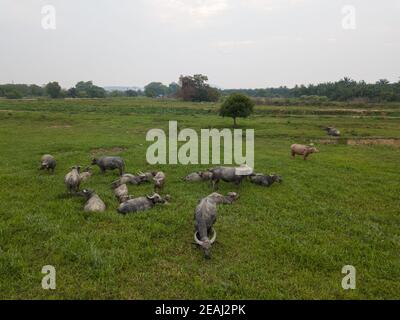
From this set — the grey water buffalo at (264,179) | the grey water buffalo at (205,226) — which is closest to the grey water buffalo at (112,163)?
the grey water buffalo at (264,179)

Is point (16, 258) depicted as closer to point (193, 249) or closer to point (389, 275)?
point (193, 249)

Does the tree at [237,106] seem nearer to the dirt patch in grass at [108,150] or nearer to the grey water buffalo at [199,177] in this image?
the dirt patch in grass at [108,150]

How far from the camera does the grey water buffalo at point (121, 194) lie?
1142cm

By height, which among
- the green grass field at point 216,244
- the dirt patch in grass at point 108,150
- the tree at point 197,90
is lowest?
the green grass field at point 216,244

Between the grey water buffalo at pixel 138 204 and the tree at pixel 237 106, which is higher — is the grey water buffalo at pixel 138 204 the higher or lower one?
the lower one

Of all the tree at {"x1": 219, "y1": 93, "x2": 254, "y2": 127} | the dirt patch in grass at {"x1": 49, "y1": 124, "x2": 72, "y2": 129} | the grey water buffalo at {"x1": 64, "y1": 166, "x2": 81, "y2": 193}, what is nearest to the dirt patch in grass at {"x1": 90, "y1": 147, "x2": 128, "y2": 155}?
the grey water buffalo at {"x1": 64, "y1": 166, "x2": 81, "y2": 193}

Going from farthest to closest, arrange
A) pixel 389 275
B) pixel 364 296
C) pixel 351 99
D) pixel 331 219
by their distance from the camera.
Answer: pixel 351 99 < pixel 331 219 < pixel 389 275 < pixel 364 296

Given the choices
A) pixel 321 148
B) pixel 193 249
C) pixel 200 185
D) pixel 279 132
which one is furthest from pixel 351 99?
pixel 193 249

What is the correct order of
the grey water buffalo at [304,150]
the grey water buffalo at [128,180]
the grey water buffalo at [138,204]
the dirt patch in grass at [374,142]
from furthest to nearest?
the dirt patch in grass at [374,142] < the grey water buffalo at [304,150] < the grey water buffalo at [128,180] < the grey water buffalo at [138,204]

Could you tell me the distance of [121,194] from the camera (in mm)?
11727

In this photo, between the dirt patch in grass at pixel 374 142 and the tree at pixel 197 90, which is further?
the tree at pixel 197 90

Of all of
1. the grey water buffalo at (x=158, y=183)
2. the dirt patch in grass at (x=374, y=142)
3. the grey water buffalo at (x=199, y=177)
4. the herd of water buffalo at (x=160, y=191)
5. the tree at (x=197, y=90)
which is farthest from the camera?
the tree at (x=197, y=90)
